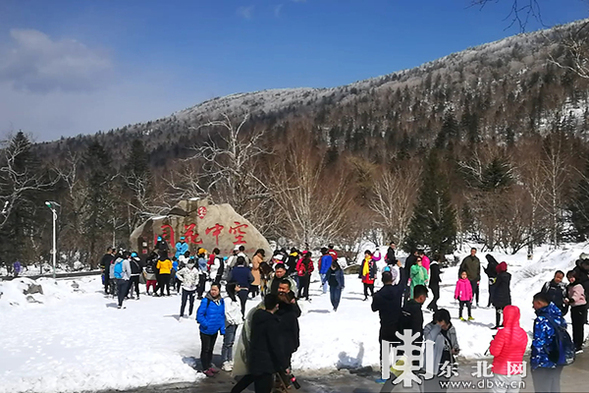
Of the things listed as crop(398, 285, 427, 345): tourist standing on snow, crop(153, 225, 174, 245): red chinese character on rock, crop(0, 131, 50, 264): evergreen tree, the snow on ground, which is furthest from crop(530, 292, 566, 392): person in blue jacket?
crop(0, 131, 50, 264): evergreen tree

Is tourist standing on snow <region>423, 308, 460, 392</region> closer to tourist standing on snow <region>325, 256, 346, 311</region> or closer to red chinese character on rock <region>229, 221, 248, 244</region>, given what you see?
tourist standing on snow <region>325, 256, 346, 311</region>

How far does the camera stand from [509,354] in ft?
19.6

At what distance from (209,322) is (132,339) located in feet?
10.7

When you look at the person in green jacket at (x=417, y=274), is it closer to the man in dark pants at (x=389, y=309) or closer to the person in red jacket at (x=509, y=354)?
the man in dark pants at (x=389, y=309)

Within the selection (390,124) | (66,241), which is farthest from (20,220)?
(390,124)

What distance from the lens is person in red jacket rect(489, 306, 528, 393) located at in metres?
5.96

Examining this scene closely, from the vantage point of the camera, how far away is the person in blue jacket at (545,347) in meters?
6.28

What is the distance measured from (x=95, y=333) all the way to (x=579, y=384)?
32.4 feet

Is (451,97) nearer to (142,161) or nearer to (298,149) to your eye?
(142,161)

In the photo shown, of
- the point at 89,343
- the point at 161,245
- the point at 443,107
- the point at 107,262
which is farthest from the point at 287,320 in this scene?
the point at 443,107

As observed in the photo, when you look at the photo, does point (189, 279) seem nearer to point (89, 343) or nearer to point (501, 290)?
point (89, 343)

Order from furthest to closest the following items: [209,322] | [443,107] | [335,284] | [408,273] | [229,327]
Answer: [443,107] → [408,273] → [335,284] → [229,327] → [209,322]

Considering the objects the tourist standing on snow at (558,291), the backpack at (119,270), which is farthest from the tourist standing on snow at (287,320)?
the backpack at (119,270)

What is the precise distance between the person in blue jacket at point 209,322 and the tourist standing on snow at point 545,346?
502 cm
